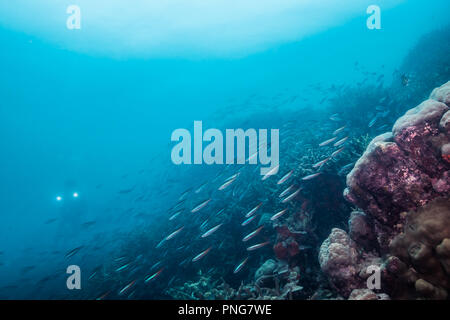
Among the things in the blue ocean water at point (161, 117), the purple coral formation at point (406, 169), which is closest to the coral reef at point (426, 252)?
the purple coral formation at point (406, 169)

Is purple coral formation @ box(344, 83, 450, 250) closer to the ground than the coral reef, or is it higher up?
higher up

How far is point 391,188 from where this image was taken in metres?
3.55

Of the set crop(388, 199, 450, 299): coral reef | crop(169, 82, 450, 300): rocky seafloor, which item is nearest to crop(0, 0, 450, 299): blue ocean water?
crop(169, 82, 450, 300): rocky seafloor

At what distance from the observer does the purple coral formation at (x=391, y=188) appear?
3348 millimetres

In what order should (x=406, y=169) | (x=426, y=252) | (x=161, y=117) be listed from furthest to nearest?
(x=161, y=117), (x=406, y=169), (x=426, y=252)

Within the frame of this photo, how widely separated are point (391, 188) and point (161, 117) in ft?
331

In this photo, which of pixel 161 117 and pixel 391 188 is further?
pixel 161 117

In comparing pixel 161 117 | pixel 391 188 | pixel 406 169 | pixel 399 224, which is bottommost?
pixel 399 224

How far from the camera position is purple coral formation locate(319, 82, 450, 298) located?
11.0 ft

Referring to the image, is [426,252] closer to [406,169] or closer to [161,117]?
[406,169]

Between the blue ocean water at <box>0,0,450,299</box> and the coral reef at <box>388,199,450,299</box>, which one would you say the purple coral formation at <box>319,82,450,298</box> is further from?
the blue ocean water at <box>0,0,450,299</box>

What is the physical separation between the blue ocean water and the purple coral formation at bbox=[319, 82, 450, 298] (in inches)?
42.0

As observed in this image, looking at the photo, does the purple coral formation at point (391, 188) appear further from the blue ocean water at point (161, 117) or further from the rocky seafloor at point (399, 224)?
the blue ocean water at point (161, 117)

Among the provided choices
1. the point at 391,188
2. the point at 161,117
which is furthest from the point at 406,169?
the point at 161,117
